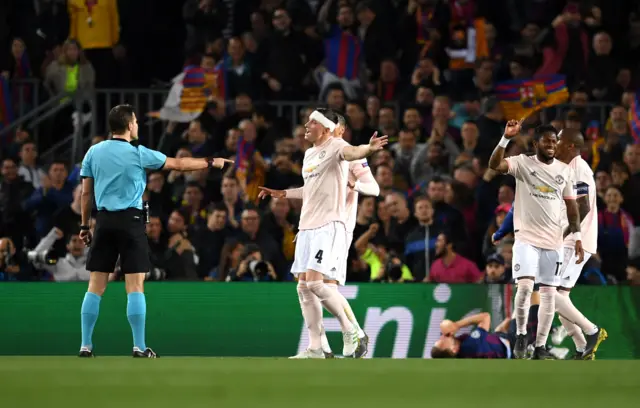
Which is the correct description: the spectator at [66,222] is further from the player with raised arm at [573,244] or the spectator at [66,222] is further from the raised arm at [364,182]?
the player with raised arm at [573,244]

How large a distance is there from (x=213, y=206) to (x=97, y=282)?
19.7ft

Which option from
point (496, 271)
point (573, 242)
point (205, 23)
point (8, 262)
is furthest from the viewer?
point (205, 23)

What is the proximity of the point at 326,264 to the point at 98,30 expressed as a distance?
10.2 meters

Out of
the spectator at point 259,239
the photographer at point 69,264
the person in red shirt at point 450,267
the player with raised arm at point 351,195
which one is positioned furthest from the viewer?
the spectator at point 259,239

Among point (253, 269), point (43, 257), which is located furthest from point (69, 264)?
point (253, 269)

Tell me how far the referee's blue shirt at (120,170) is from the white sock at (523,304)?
12.2ft

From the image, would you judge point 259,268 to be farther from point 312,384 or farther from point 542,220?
point 312,384

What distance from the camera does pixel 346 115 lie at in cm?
2014

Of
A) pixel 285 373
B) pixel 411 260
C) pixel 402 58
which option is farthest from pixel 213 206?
pixel 285 373

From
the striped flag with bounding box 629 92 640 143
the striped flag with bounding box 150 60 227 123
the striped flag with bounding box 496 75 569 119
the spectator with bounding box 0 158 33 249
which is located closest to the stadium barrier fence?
the spectator with bounding box 0 158 33 249

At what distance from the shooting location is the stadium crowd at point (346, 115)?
59.3 feet

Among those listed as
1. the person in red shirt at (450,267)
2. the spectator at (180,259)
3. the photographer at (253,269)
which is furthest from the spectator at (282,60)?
the person in red shirt at (450,267)

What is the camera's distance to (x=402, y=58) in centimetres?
2238

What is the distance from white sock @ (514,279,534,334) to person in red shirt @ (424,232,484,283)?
3.38 m
